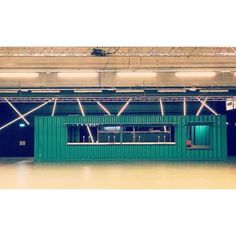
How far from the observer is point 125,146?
16.6m

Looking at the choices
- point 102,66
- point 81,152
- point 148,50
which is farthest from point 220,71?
point 81,152

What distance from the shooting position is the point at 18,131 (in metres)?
19.8

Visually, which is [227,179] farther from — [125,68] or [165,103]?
[165,103]

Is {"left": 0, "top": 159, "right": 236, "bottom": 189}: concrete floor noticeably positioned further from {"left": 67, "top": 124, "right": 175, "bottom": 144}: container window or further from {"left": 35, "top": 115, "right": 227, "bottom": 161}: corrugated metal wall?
{"left": 67, "top": 124, "right": 175, "bottom": 144}: container window

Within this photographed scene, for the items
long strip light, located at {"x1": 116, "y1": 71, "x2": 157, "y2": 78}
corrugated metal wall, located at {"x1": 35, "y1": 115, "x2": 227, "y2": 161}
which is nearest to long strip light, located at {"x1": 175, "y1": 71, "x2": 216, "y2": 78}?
long strip light, located at {"x1": 116, "y1": 71, "x2": 157, "y2": 78}

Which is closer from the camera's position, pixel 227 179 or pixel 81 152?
pixel 227 179

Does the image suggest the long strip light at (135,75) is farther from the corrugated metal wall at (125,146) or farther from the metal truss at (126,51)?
the corrugated metal wall at (125,146)

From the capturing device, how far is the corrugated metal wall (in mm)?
16469

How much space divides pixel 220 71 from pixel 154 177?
5209 millimetres

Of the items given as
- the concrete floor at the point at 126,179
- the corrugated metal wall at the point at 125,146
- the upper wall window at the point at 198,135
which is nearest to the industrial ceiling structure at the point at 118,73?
the corrugated metal wall at the point at 125,146

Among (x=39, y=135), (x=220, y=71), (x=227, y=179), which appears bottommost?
(x=227, y=179)

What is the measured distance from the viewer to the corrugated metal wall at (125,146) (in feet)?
54.0

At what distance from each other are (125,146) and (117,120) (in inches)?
53.2

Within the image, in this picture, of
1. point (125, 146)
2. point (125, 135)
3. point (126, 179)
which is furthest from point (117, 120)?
point (126, 179)
